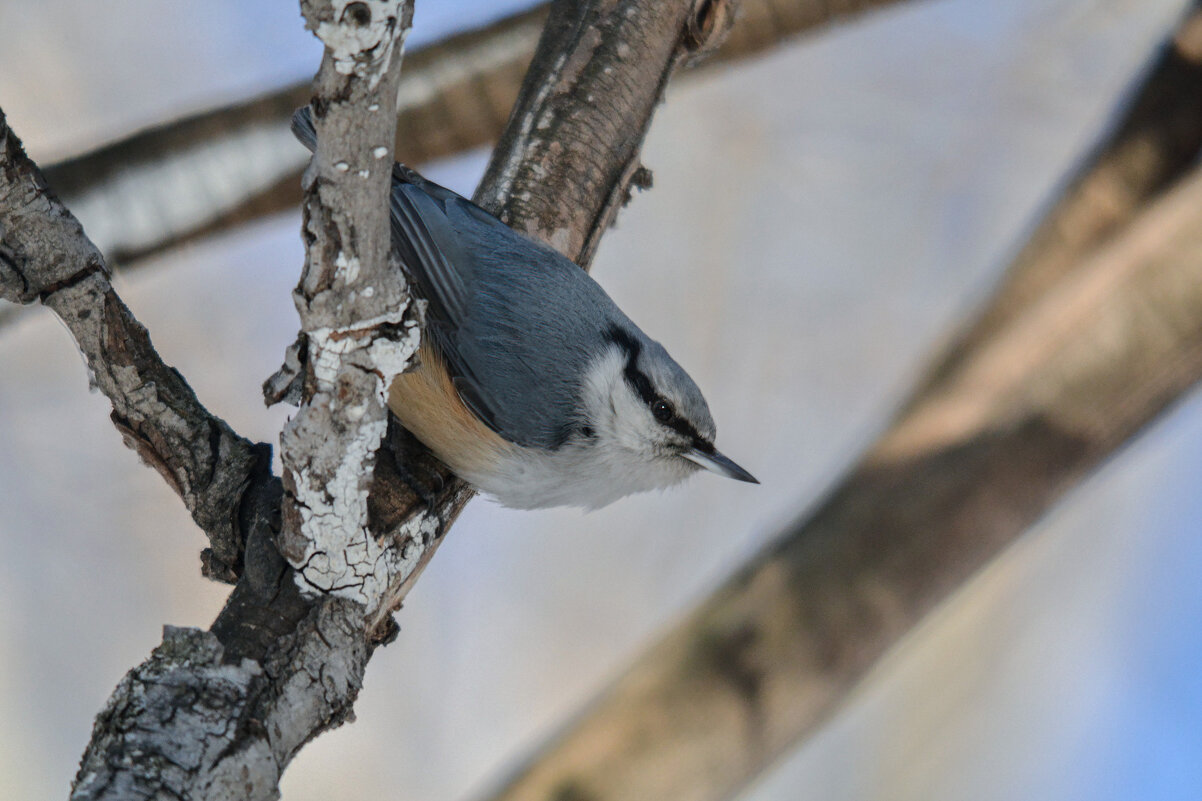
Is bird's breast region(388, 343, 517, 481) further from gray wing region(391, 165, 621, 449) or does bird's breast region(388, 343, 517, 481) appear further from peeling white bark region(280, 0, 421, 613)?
peeling white bark region(280, 0, 421, 613)

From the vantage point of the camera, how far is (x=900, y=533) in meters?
1.82

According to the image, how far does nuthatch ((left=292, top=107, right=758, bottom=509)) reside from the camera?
146 cm

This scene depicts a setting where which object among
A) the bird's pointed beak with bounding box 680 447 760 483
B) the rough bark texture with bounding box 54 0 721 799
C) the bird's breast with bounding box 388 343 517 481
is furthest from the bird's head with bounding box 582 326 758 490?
the rough bark texture with bounding box 54 0 721 799

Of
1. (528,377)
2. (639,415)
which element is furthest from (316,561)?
(639,415)

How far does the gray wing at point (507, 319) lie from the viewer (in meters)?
1.48

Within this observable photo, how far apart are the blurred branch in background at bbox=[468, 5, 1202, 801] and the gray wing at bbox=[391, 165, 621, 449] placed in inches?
22.6

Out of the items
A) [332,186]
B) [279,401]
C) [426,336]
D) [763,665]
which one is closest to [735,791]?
[763,665]

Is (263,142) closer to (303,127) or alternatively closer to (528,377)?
(303,127)

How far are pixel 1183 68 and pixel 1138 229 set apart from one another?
72cm

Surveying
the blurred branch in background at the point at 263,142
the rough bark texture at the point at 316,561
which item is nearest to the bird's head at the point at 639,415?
the rough bark texture at the point at 316,561

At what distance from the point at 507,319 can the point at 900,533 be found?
87 cm

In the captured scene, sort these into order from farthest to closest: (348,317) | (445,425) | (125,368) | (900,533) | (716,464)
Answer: (900,533) < (716,464) < (445,425) < (125,368) < (348,317)

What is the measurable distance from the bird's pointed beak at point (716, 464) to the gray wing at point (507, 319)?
194 millimetres

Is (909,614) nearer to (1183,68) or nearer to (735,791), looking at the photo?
(735,791)
